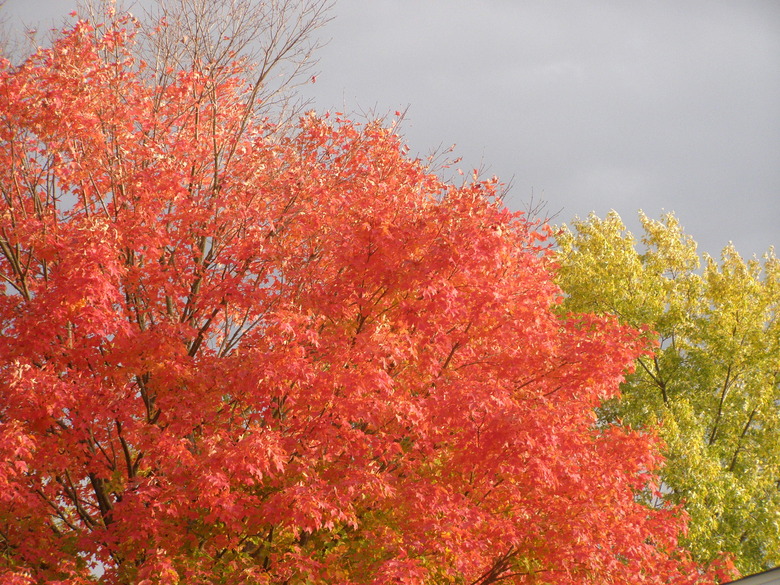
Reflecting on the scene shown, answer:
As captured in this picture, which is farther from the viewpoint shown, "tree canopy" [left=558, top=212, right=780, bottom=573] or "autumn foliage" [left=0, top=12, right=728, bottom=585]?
"tree canopy" [left=558, top=212, right=780, bottom=573]

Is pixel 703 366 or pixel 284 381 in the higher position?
pixel 703 366

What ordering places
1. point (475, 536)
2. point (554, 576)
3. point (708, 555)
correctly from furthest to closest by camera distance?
point (708, 555) → point (554, 576) → point (475, 536)

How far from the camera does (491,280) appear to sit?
28.3 ft

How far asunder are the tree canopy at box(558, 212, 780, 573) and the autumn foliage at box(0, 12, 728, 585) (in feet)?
24.9

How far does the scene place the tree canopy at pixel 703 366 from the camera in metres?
16.5

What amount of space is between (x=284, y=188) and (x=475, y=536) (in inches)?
193

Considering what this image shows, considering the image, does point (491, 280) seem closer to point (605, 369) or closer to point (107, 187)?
point (605, 369)

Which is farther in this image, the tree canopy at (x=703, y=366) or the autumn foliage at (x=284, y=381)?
the tree canopy at (x=703, y=366)

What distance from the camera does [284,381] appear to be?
796cm

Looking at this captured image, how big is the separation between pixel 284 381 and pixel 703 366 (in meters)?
14.3

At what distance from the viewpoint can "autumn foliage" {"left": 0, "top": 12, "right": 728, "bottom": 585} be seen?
785cm

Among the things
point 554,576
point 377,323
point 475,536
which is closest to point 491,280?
point 377,323

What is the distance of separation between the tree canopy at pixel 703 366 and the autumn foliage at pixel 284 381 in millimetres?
7595

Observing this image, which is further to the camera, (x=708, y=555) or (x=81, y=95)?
(x=708, y=555)
